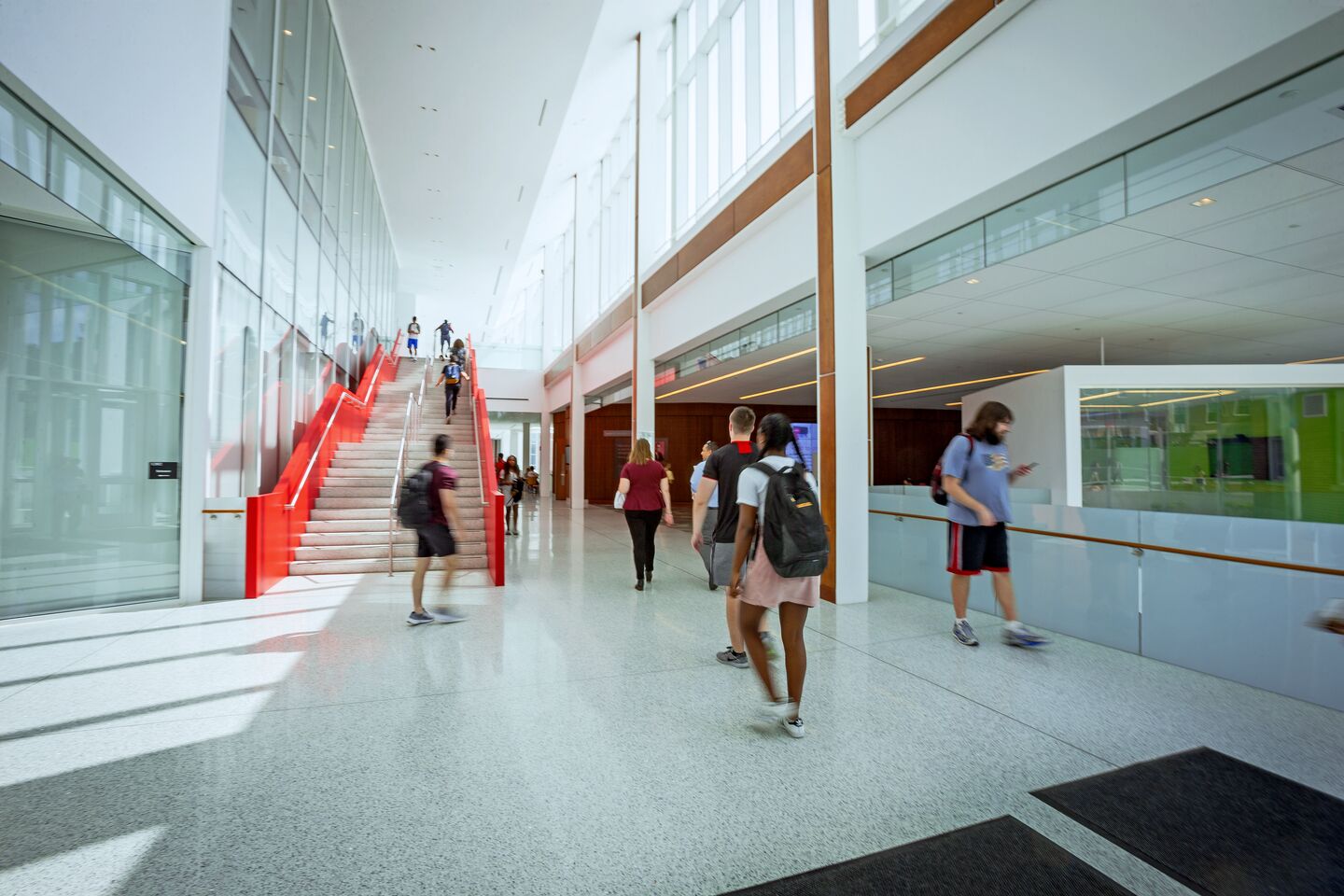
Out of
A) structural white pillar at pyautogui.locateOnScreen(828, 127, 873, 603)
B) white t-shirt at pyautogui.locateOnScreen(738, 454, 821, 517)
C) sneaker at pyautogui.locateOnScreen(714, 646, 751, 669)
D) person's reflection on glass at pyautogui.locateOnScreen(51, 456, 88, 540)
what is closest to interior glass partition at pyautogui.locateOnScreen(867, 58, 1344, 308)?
structural white pillar at pyautogui.locateOnScreen(828, 127, 873, 603)

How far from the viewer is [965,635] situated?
4.83 metres

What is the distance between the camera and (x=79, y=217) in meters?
5.14

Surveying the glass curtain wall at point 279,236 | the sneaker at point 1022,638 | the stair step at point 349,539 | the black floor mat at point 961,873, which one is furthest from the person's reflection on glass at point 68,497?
the sneaker at point 1022,638

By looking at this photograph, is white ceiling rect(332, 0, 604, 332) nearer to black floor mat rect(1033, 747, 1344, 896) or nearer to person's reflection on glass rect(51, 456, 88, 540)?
person's reflection on glass rect(51, 456, 88, 540)

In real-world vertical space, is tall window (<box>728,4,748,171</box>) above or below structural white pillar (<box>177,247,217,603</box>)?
above

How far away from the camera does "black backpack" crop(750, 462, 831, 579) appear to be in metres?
2.98

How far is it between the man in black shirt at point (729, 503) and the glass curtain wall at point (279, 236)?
525 cm

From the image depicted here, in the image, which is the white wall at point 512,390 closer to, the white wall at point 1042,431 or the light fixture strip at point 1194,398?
the white wall at point 1042,431

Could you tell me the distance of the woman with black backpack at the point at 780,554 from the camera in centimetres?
300

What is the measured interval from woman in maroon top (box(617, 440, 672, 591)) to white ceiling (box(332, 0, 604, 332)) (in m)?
7.52

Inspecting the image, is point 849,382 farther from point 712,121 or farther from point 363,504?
point 712,121

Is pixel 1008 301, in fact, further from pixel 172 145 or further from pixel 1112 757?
pixel 172 145

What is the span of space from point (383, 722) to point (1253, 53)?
5739 millimetres

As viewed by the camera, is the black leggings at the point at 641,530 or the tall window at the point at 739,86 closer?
the black leggings at the point at 641,530
